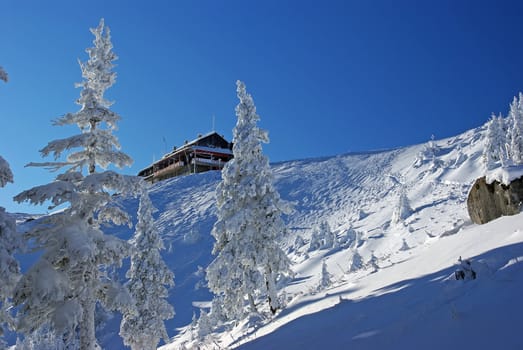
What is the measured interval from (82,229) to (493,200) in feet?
46.2

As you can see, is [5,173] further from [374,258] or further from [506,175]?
[506,175]

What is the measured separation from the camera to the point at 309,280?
3856cm

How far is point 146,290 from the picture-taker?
25.9m

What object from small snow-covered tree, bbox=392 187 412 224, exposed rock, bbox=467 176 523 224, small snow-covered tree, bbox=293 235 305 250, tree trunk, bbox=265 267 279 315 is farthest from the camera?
small snow-covered tree, bbox=293 235 305 250

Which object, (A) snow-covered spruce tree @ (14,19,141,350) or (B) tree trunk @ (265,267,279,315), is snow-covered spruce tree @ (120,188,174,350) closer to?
(B) tree trunk @ (265,267,279,315)

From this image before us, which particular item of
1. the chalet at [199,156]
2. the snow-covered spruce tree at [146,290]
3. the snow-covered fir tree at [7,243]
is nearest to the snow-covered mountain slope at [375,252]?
the snow-covered spruce tree at [146,290]

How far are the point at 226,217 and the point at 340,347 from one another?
16.6 metres

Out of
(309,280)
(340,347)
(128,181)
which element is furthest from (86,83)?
(309,280)

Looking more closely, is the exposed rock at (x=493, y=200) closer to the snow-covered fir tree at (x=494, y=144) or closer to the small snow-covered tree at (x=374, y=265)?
the small snow-covered tree at (x=374, y=265)

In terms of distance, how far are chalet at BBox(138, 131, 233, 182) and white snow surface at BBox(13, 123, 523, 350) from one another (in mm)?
5202

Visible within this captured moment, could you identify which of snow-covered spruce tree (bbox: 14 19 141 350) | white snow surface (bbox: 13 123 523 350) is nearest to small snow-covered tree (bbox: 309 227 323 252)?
white snow surface (bbox: 13 123 523 350)

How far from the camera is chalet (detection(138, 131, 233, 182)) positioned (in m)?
83.6

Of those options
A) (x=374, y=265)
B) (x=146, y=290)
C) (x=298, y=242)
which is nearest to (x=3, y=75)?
(x=374, y=265)

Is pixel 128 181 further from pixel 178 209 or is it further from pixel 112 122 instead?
pixel 178 209
